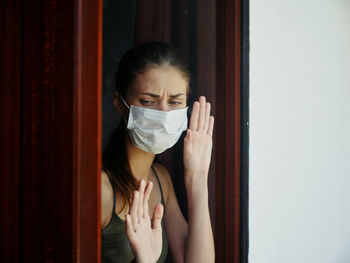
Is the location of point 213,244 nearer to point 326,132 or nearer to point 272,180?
point 272,180

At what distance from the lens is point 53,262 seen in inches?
26.8

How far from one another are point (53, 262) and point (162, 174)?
416mm

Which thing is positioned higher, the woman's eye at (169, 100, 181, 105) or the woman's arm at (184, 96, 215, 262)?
the woman's eye at (169, 100, 181, 105)

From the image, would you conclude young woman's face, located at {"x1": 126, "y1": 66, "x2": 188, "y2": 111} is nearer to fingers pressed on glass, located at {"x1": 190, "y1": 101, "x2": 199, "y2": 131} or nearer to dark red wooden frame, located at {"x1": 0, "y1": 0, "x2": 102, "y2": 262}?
fingers pressed on glass, located at {"x1": 190, "y1": 101, "x2": 199, "y2": 131}

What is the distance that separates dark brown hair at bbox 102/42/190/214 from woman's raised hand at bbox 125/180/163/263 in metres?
0.02

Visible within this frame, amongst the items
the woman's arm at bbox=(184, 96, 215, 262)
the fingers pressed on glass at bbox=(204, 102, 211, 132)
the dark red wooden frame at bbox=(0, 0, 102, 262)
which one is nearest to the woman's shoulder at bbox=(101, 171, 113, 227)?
the dark red wooden frame at bbox=(0, 0, 102, 262)

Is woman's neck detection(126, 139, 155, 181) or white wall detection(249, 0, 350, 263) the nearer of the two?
woman's neck detection(126, 139, 155, 181)

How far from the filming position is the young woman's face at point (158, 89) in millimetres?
906

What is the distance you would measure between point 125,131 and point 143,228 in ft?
0.87

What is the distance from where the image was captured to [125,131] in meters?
0.89

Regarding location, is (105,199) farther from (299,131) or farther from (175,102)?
(299,131)

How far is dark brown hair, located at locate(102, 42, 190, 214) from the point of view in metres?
0.83

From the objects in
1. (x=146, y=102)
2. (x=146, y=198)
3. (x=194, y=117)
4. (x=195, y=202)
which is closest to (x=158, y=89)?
(x=146, y=102)

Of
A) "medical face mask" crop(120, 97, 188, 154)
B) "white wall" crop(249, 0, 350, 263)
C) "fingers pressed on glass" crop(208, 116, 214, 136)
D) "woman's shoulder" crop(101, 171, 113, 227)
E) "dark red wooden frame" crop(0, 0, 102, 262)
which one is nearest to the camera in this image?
"dark red wooden frame" crop(0, 0, 102, 262)
